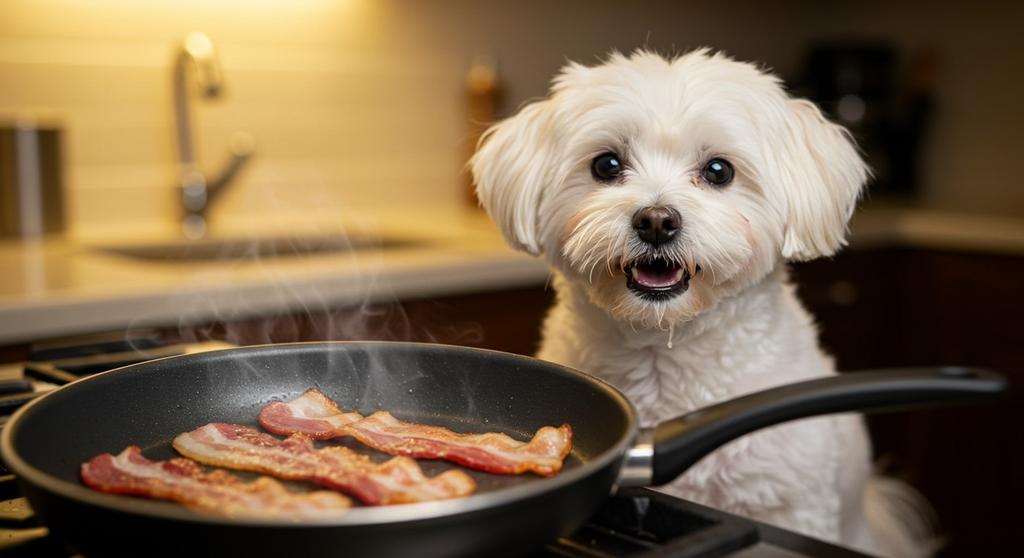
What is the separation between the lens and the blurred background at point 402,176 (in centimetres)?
200

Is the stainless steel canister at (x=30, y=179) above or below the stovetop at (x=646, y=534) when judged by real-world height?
above

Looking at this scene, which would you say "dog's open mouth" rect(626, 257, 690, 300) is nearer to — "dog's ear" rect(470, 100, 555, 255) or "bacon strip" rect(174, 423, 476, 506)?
"dog's ear" rect(470, 100, 555, 255)

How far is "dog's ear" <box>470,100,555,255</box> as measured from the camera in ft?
4.09

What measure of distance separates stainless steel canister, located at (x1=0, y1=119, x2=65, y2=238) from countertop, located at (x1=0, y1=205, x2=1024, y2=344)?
4 cm

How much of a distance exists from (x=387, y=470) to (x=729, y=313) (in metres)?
0.70

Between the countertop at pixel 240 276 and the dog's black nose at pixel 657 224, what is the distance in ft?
3.13

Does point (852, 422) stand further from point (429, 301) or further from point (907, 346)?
point (907, 346)

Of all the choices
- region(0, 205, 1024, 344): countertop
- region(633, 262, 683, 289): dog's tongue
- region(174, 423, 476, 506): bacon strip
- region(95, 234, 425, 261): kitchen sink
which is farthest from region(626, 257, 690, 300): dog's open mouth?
region(95, 234, 425, 261): kitchen sink

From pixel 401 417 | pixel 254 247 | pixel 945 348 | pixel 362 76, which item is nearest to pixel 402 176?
pixel 362 76

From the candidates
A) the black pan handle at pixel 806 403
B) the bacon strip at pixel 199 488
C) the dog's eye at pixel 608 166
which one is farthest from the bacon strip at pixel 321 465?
the dog's eye at pixel 608 166

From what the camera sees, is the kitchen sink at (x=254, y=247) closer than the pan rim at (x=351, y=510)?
No

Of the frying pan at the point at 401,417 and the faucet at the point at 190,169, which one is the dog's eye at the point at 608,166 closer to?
the frying pan at the point at 401,417

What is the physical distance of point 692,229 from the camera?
1106 mm

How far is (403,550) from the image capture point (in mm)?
483
